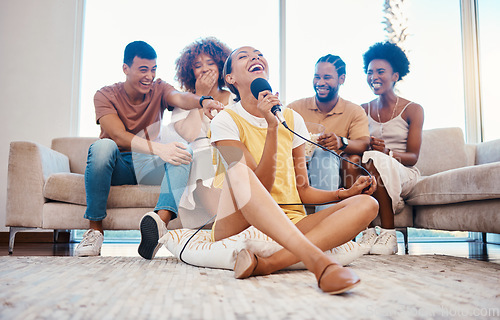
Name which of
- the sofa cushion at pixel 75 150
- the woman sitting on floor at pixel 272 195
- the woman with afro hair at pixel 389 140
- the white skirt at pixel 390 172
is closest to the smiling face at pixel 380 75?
the woman with afro hair at pixel 389 140

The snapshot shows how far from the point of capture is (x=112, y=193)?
234 cm

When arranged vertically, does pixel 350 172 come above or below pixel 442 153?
below

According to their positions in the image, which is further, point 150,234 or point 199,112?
point 199,112

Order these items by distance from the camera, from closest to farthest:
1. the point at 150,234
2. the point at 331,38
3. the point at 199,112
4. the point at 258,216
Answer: the point at 258,216
the point at 150,234
the point at 199,112
the point at 331,38

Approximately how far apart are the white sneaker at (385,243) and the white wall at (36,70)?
8.24 feet

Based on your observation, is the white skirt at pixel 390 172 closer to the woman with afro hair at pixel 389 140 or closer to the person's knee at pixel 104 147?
the woman with afro hair at pixel 389 140

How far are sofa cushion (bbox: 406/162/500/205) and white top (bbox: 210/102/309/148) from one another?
821mm

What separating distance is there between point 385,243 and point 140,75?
1.55 metres

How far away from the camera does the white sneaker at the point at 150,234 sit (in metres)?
1.73

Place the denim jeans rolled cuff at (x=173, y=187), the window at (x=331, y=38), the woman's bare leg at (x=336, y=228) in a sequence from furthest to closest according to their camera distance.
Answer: the window at (x=331, y=38), the denim jeans rolled cuff at (x=173, y=187), the woman's bare leg at (x=336, y=228)

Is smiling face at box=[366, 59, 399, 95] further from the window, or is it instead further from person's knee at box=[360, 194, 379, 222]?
person's knee at box=[360, 194, 379, 222]

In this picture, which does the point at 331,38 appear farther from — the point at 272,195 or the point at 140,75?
the point at 272,195

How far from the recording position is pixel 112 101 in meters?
2.38

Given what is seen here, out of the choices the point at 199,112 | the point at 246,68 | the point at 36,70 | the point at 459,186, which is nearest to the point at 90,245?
the point at 199,112
